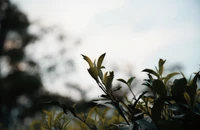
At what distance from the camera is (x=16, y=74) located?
12.4m

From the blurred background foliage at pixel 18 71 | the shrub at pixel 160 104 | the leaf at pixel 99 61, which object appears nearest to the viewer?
the shrub at pixel 160 104

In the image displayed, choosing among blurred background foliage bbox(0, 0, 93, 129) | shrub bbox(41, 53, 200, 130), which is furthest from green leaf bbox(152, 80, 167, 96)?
blurred background foliage bbox(0, 0, 93, 129)

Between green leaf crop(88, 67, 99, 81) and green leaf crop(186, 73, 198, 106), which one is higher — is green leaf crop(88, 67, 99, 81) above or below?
above

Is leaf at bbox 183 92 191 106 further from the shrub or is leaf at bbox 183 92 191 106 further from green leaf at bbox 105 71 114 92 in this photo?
green leaf at bbox 105 71 114 92

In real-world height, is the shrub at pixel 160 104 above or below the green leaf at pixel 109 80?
below

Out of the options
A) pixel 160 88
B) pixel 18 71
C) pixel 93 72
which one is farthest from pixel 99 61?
pixel 18 71

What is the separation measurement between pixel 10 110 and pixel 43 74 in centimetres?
233

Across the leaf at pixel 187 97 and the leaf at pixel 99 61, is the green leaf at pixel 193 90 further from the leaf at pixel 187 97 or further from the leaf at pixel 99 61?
the leaf at pixel 99 61

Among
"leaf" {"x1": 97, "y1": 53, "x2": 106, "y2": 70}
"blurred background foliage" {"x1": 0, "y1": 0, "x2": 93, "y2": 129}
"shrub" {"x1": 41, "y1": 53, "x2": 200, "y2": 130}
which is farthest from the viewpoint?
"blurred background foliage" {"x1": 0, "y1": 0, "x2": 93, "y2": 129}

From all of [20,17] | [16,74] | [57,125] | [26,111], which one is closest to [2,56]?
[16,74]

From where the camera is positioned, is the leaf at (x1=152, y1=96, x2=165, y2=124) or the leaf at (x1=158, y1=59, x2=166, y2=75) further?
the leaf at (x1=158, y1=59, x2=166, y2=75)

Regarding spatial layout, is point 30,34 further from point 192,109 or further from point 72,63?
point 192,109

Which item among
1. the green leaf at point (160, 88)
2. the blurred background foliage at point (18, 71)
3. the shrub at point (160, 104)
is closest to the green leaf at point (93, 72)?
the shrub at point (160, 104)

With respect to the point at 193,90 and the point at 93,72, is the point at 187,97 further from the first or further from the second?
the point at 93,72
